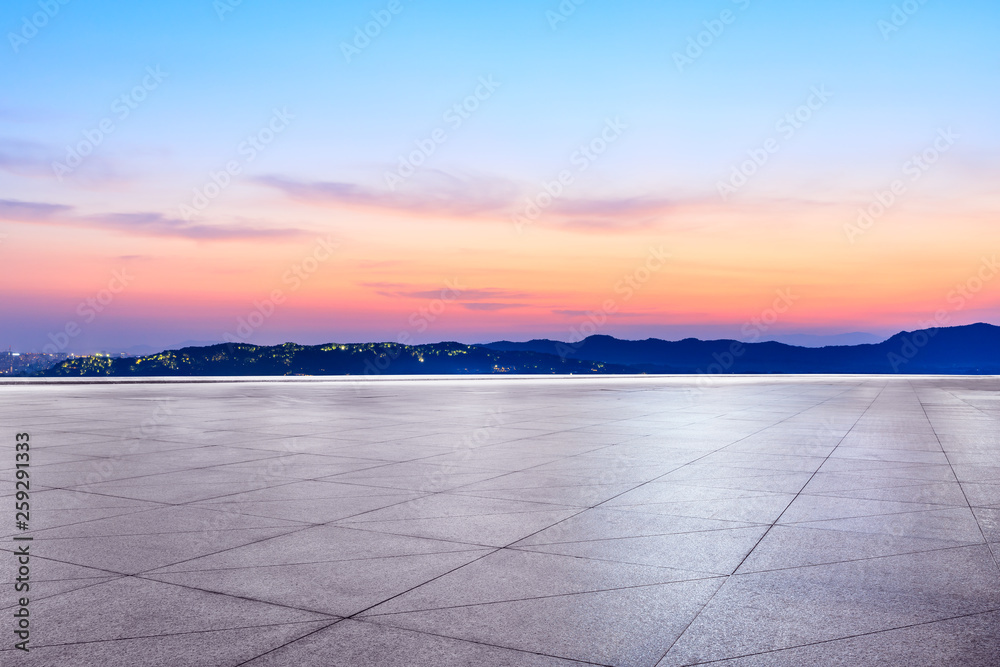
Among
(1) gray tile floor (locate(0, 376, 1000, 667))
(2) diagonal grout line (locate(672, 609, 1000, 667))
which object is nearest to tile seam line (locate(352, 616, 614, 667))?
(1) gray tile floor (locate(0, 376, 1000, 667))

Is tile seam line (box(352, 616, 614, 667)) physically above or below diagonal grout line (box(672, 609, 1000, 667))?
above

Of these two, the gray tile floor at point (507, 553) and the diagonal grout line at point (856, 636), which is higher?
the gray tile floor at point (507, 553)

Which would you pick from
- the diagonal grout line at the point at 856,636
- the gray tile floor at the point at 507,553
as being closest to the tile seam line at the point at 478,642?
the gray tile floor at the point at 507,553

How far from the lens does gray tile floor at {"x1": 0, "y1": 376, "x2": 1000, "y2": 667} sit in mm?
4473

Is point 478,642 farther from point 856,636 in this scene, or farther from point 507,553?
point 856,636

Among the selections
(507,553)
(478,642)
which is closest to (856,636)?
(478,642)

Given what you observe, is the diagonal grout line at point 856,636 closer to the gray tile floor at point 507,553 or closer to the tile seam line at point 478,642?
the gray tile floor at point 507,553

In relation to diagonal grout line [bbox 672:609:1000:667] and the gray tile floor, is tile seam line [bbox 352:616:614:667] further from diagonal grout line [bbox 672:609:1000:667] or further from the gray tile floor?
diagonal grout line [bbox 672:609:1000:667]

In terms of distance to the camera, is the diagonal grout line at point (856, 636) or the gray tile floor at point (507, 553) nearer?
the diagonal grout line at point (856, 636)

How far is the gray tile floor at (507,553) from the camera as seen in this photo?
14.7ft

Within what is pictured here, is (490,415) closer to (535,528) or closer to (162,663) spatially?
(535,528)

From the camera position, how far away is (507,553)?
6.30 meters

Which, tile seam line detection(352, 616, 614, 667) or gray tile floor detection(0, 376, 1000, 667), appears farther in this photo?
gray tile floor detection(0, 376, 1000, 667)

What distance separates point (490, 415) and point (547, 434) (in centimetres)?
469
